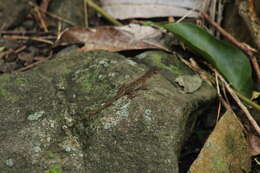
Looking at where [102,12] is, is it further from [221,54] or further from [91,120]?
[91,120]

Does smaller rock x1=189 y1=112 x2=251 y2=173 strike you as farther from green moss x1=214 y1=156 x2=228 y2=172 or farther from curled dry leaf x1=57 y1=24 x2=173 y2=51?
curled dry leaf x1=57 y1=24 x2=173 y2=51

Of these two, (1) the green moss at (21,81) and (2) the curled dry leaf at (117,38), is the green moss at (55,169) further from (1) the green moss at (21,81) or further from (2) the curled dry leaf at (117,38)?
(2) the curled dry leaf at (117,38)

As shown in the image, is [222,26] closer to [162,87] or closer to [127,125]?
[162,87]

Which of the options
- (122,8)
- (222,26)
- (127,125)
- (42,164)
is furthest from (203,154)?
(122,8)

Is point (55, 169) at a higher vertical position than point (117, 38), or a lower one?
lower

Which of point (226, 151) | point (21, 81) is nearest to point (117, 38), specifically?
point (21, 81)

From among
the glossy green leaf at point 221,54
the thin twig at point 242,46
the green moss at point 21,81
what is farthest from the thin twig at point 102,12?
the green moss at point 21,81
